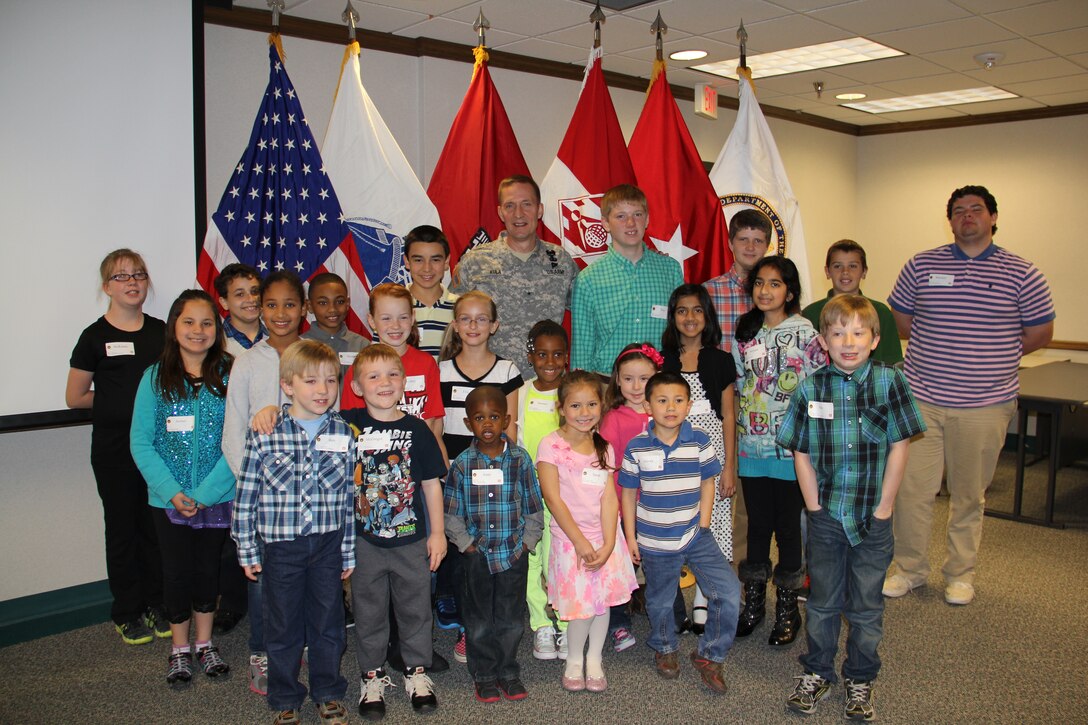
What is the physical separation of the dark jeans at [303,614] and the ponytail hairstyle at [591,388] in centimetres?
86

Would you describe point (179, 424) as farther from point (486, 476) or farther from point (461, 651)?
point (461, 651)

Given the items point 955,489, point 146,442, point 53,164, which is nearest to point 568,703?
point 146,442

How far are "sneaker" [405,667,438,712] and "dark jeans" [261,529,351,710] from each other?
0.76 ft

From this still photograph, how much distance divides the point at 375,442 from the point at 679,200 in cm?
198

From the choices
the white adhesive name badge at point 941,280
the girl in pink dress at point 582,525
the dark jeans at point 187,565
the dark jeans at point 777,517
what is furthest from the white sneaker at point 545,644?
the white adhesive name badge at point 941,280

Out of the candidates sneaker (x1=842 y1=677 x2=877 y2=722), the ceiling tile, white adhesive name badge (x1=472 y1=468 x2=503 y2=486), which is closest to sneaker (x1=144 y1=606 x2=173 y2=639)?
white adhesive name badge (x1=472 y1=468 x2=503 y2=486)

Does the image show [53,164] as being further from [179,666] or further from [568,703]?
[568,703]

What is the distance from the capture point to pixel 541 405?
290 cm

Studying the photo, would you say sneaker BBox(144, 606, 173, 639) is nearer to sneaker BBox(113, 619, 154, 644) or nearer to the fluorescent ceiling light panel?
sneaker BBox(113, 619, 154, 644)

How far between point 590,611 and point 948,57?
453cm

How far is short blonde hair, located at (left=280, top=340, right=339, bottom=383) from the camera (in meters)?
2.38

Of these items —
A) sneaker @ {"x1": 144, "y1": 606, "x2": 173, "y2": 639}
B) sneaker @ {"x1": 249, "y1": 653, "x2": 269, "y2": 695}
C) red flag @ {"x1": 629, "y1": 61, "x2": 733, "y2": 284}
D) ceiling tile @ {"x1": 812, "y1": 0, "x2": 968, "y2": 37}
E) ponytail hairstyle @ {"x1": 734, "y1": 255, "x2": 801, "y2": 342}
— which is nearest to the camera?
sneaker @ {"x1": 249, "y1": 653, "x2": 269, "y2": 695}

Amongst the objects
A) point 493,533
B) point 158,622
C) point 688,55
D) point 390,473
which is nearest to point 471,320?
point 390,473

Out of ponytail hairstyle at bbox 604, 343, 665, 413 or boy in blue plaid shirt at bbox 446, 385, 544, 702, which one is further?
ponytail hairstyle at bbox 604, 343, 665, 413
